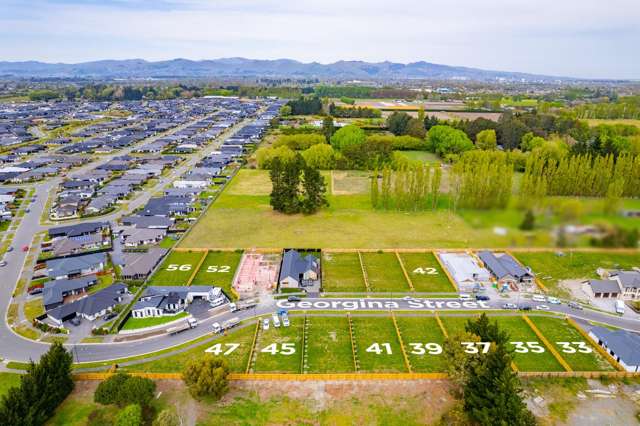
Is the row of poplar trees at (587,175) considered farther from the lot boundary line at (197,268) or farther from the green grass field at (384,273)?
the lot boundary line at (197,268)

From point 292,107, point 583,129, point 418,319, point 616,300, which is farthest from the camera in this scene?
point 292,107

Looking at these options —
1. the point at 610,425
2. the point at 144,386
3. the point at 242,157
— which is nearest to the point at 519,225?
the point at 610,425

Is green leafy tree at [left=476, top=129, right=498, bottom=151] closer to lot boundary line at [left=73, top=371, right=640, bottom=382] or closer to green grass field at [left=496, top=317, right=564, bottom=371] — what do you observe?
green grass field at [left=496, top=317, right=564, bottom=371]

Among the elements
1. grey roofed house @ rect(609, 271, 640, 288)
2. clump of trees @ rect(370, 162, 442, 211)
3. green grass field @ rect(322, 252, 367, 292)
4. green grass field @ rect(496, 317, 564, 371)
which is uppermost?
clump of trees @ rect(370, 162, 442, 211)

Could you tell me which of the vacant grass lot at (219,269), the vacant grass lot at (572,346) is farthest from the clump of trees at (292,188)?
the vacant grass lot at (572,346)

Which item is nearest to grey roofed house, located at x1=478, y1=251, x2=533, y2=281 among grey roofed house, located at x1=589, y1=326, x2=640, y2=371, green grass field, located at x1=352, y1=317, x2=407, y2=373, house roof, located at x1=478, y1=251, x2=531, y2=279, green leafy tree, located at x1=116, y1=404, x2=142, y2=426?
house roof, located at x1=478, y1=251, x2=531, y2=279

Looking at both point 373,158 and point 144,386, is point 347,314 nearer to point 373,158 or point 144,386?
point 144,386

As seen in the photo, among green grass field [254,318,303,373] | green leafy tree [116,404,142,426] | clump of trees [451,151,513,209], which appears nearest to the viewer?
green leafy tree [116,404,142,426]
